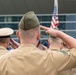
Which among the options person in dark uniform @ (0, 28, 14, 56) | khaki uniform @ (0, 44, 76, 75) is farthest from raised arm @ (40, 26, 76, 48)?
person in dark uniform @ (0, 28, 14, 56)

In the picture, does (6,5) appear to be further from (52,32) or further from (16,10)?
(52,32)

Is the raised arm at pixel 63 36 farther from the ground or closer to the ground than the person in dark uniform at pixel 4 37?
farther from the ground

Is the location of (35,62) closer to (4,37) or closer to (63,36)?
(63,36)

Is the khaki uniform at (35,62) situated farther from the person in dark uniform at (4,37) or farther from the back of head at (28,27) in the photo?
the person in dark uniform at (4,37)

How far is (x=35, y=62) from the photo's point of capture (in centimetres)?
293

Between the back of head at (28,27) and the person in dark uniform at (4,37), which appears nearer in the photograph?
the back of head at (28,27)

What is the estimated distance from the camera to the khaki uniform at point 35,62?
9.52 feet

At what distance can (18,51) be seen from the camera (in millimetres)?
2984

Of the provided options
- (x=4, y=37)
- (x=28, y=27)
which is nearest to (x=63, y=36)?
(x=28, y=27)

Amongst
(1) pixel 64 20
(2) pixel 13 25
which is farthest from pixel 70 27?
(2) pixel 13 25

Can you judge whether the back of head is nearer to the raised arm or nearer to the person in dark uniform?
the raised arm

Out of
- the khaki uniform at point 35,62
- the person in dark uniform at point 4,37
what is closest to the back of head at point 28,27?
the khaki uniform at point 35,62

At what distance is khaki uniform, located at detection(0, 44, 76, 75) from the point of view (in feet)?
9.52

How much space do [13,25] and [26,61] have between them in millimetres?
15949
